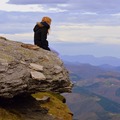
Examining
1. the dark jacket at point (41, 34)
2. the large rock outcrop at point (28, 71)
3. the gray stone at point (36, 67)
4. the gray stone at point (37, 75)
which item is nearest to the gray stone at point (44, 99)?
the large rock outcrop at point (28, 71)

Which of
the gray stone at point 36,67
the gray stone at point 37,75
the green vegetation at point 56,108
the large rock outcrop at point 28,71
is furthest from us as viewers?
the green vegetation at point 56,108

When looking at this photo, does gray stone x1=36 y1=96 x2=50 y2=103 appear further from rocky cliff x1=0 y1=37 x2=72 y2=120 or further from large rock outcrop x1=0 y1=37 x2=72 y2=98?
large rock outcrop x1=0 y1=37 x2=72 y2=98

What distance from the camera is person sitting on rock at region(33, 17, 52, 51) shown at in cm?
2659

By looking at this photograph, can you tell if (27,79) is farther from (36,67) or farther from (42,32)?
(42,32)

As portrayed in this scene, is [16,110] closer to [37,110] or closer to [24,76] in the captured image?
[37,110]

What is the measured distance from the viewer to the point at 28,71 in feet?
69.9

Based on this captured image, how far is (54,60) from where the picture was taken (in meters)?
24.9

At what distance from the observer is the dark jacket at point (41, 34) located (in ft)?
87.9

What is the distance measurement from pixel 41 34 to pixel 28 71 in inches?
262

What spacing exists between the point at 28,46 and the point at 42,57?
2153 millimetres

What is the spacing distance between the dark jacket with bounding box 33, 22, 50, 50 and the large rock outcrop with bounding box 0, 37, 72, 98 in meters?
1.96

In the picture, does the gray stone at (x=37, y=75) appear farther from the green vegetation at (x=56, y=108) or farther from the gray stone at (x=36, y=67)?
the green vegetation at (x=56, y=108)

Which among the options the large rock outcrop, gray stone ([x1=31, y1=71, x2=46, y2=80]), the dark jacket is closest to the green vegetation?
the large rock outcrop

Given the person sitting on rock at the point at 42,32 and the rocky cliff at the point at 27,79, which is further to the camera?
the person sitting on rock at the point at 42,32
